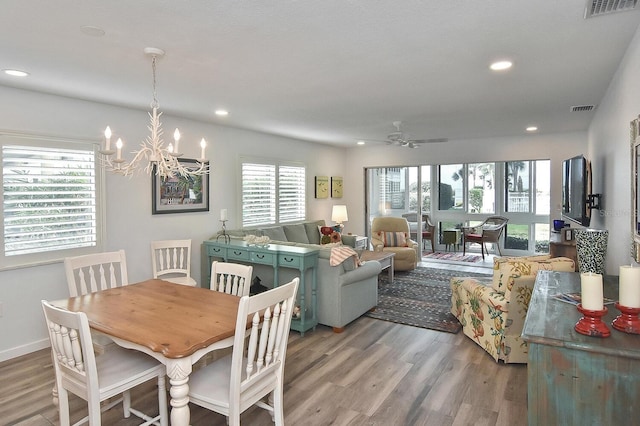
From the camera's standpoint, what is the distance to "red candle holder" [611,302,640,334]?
165cm

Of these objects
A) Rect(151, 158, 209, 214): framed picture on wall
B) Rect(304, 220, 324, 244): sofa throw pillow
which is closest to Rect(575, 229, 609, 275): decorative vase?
Rect(151, 158, 209, 214): framed picture on wall

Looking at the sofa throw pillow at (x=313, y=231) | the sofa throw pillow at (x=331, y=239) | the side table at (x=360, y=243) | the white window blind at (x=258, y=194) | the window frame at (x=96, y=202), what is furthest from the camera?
the side table at (x=360, y=243)

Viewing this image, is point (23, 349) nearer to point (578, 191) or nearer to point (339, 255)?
point (339, 255)

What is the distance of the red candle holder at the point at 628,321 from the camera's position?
1649 millimetres

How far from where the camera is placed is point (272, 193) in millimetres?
6391

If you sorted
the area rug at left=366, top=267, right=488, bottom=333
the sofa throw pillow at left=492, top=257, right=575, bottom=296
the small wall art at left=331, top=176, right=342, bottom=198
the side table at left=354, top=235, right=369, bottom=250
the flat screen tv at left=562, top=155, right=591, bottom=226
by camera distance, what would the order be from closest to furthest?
1. the sofa throw pillow at left=492, top=257, right=575, bottom=296
2. the flat screen tv at left=562, top=155, right=591, bottom=226
3. the area rug at left=366, top=267, right=488, bottom=333
4. the side table at left=354, top=235, right=369, bottom=250
5. the small wall art at left=331, top=176, right=342, bottom=198

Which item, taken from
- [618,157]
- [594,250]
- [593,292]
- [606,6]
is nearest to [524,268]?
[594,250]

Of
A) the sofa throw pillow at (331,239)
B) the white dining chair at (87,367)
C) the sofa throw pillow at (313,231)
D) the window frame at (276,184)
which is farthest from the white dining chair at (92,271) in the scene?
the sofa throw pillow at (313,231)

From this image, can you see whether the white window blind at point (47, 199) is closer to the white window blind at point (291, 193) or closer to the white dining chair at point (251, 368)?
the white dining chair at point (251, 368)

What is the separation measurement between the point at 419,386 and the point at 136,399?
210 centimetres

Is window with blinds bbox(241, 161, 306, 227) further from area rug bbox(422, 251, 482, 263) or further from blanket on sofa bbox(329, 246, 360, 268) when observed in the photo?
area rug bbox(422, 251, 482, 263)

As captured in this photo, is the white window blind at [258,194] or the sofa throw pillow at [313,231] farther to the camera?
the sofa throw pillow at [313,231]

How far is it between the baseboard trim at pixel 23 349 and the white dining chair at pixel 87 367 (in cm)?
195

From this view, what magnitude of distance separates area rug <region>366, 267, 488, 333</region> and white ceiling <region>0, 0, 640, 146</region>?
2.43 metres
